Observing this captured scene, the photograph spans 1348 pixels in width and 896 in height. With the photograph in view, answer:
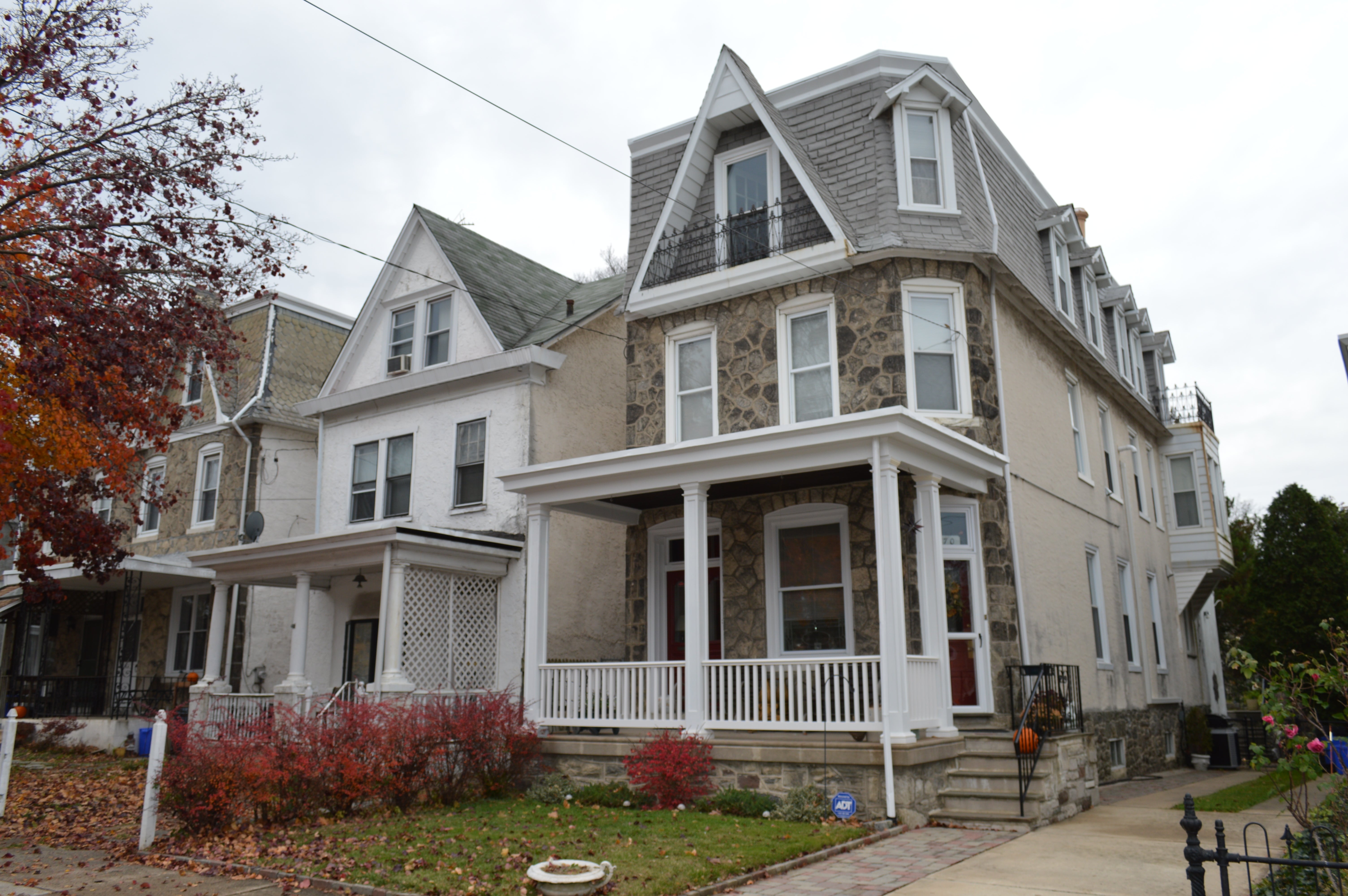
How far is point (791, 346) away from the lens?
Result: 14508 millimetres

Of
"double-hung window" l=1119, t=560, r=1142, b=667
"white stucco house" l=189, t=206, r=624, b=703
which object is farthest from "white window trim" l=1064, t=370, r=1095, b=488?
"white stucco house" l=189, t=206, r=624, b=703

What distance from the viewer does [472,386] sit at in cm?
1752

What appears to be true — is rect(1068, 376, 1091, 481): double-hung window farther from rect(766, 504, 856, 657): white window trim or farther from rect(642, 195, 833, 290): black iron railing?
rect(642, 195, 833, 290): black iron railing

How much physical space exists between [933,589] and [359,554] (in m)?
8.44

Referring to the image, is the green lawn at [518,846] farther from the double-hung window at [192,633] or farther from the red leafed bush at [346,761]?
the double-hung window at [192,633]

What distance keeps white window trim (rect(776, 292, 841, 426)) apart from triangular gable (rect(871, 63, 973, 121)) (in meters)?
2.90

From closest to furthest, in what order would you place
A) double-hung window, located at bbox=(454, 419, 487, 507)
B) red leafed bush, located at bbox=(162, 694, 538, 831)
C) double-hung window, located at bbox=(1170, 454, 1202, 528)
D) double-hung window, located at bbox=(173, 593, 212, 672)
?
red leafed bush, located at bbox=(162, 694, 538, 831) → double-hung window, located at bbox=(454, 419, 487, 507) → double-hung window, located at bbox=(173, 593, 212, 672) → double-hung window, located at bbox=(1170, 454, 1202, 528)

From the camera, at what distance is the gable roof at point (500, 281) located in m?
18.0

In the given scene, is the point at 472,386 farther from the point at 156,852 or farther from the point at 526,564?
the point at 156,852

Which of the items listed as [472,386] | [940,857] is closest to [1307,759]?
[940,857]

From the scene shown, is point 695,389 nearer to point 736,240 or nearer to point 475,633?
point 736,240

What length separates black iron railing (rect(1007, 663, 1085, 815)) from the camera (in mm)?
10328

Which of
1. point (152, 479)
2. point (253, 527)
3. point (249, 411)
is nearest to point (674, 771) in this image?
point (253, 527)

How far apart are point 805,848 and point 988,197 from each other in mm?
10306
